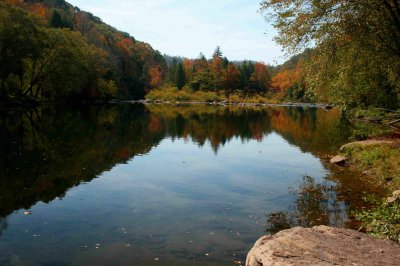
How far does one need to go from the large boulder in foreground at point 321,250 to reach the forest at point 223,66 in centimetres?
1484

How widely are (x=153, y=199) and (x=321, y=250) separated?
10364 mm

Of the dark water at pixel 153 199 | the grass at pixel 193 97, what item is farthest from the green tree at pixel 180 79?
the dark water at pixel 153 199

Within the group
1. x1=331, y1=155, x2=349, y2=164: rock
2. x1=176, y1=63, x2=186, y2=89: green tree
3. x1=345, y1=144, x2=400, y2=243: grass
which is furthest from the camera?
x1=176, y1=63, x2=186, y2=89: green tree

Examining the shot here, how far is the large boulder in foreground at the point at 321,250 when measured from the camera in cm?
872

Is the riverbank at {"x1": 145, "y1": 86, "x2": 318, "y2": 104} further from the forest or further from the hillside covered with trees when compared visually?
the hillside covered with trees

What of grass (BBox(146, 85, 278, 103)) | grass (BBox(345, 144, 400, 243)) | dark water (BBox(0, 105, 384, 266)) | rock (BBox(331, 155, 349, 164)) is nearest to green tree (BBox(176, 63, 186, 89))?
grass (BBox(146, 85, 278, 103))

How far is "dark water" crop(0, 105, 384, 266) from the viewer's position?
1223cm

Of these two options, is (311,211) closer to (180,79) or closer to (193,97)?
(193,97)

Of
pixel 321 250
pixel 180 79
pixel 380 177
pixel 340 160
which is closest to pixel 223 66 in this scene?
pixel 180 79

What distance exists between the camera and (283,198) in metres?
18.8

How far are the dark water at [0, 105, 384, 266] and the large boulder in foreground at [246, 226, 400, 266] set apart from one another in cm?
234

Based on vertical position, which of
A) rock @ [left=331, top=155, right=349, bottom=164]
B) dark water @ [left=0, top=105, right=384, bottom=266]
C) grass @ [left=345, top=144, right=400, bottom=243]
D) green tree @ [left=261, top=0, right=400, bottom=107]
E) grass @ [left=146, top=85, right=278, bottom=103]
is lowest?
dark water @ [left=0, top=105, right=384, bottom=266]

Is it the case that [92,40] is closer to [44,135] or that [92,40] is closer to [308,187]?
[44,135]

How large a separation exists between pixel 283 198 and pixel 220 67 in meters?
152
